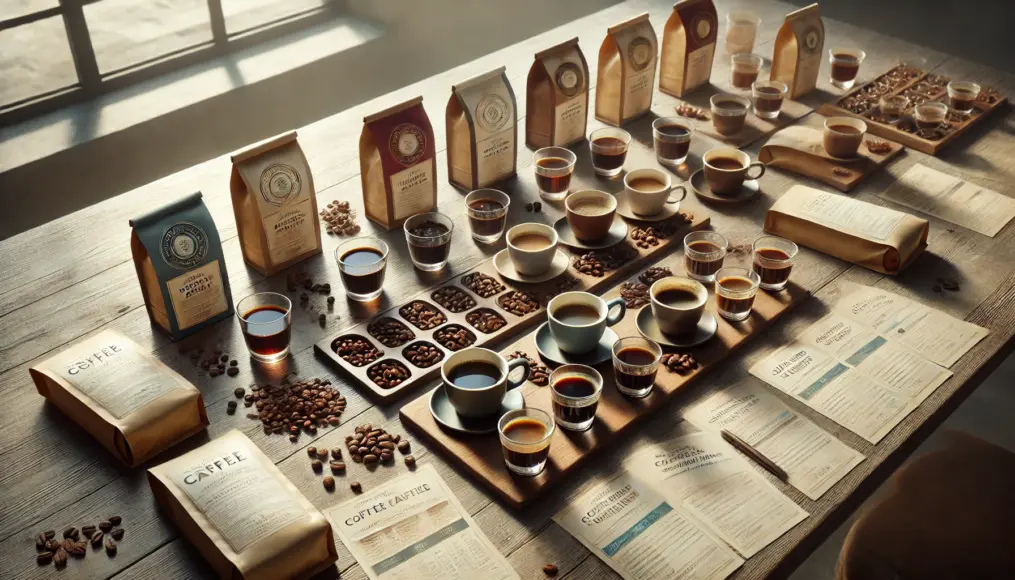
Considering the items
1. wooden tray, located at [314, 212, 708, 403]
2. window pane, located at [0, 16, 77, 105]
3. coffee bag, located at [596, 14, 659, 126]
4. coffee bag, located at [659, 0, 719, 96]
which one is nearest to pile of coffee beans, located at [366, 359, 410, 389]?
wooden tray, located at [314, 212, 708, 403]

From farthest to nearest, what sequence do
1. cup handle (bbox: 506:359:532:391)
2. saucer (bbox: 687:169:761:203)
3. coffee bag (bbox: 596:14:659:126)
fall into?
coffee bag (bbox: 596:14:659:126)
saucer (bbox: 687:169:761:203)
cup handle (bbox: 506:359:532:391)

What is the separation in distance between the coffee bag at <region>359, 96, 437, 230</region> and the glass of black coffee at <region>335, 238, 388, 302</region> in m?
0.18

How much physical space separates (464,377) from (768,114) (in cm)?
159

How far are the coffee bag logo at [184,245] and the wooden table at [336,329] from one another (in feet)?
0.60

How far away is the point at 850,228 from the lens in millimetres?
2277

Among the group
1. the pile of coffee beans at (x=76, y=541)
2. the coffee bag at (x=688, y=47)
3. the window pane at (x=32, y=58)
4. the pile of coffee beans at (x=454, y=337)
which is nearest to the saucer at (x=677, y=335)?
the pile of coffee beans at (x=454, y=337)

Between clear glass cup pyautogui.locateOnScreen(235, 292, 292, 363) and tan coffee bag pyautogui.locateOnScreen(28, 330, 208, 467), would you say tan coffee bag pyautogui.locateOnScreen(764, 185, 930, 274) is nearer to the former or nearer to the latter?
clear glass cup pyautogui.locateOnScreen(235, 292, 292, 363)

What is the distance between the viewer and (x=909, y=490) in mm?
2182

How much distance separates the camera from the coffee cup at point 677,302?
A: 198cm

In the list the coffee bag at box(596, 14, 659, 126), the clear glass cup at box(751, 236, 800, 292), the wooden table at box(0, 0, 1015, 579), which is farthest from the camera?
the coffee bag at box(596, 14, 659, 126)

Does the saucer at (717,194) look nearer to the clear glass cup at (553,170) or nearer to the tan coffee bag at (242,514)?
the clear glass cup at (553,170)

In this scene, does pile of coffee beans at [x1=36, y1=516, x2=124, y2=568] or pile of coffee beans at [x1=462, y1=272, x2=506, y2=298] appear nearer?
pile of coffee beans at [x1=36, y1=516, x2=124, y2=568]

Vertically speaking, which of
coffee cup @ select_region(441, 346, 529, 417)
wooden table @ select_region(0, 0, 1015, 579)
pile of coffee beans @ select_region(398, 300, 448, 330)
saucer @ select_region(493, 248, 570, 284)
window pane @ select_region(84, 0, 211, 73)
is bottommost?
window pane @ select_region(84, 0, 211, 73)

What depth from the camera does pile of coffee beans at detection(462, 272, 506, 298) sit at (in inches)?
85.2
